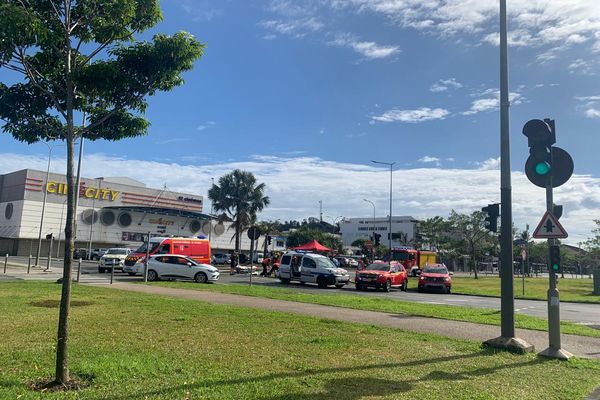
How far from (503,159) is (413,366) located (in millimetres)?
4729

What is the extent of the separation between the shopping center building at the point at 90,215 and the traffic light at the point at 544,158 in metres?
52.1

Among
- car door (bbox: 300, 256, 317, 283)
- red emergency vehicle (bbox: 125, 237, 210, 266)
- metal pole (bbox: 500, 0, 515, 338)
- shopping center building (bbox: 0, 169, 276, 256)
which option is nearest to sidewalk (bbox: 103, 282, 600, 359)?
metal pole (bbox: 500, 0, 515, 338)

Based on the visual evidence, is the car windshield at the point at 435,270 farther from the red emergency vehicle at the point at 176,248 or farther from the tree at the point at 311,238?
the tree at the point at 311,238

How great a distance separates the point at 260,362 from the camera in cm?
734

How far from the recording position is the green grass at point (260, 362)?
5.94 metres

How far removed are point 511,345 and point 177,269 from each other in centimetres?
2058

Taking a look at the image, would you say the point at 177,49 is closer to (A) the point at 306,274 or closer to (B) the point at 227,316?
(B) the point at 227,316

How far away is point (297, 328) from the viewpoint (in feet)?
35.3

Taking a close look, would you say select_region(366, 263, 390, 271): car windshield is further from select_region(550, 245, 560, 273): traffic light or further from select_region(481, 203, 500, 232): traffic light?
select_region(550, 245, 560, 273): traffic light

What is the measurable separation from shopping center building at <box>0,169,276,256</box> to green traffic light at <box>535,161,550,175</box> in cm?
5217

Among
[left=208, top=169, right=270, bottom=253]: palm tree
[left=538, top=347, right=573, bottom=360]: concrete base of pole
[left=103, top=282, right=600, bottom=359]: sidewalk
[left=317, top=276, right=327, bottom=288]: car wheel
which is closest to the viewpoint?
[left=538, top=347, right=573, bottom=360]: concrete base of pole

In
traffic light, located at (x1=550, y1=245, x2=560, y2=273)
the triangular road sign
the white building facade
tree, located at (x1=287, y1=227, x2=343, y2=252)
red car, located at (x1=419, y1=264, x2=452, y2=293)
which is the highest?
the white building facade

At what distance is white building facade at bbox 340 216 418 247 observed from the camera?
130012 mm

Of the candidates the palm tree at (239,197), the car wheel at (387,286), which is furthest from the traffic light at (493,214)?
the palm tree at (239,197)
